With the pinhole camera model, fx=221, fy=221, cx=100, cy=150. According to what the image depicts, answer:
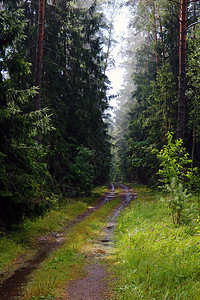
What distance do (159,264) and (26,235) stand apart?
5.45 metres

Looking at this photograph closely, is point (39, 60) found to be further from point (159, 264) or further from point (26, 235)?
point (159, 264)

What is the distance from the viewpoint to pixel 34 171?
791 cm

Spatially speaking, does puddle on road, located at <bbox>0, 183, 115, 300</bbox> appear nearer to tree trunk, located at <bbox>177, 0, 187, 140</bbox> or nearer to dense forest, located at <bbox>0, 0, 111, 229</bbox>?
dense forest, located at <bbox>0, 0, 111, 229</bbox>

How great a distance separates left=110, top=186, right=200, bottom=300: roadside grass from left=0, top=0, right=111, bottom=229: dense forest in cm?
347

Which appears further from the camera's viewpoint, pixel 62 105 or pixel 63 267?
pixel 62 105

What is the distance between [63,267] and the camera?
20.4 feet

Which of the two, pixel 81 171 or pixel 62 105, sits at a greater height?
pixel 62 105

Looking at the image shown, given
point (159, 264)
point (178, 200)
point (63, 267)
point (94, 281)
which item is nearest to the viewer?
point (159, 264)

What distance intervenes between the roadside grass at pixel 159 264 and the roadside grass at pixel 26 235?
119 inches

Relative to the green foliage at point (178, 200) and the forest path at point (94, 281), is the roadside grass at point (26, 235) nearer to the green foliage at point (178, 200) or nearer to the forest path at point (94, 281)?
the forest path at point (94, 281)

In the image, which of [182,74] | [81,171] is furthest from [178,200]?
[81,171]

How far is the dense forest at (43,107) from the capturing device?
724 cm

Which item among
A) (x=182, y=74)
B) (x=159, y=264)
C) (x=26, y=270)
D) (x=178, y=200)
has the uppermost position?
(x=182, y=74)

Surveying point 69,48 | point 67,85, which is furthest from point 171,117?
point 69,48
